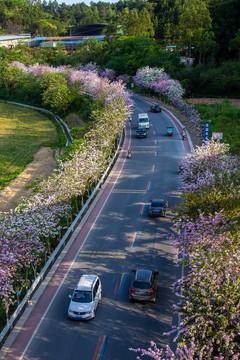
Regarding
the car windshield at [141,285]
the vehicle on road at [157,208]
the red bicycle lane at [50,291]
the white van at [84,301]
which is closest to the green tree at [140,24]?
the red bicycle lane at [50,291]

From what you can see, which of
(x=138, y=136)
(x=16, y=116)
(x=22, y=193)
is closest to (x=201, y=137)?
(x=138, y=136)

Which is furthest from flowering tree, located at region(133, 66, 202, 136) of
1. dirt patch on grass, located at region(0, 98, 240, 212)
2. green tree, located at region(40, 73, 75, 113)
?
green tree, located at region(40, 73, 75, 113)

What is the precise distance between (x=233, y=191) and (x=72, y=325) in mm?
12867

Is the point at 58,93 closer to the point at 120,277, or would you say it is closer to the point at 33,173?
the point at 33,173

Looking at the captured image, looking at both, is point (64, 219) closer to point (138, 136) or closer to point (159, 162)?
point (159, 162)

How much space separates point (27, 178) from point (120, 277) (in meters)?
29.7

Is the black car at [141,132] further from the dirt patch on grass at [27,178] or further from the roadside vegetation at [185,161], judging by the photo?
the dirt patch on grass at [27,178]

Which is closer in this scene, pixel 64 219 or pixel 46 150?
pixel 64 219

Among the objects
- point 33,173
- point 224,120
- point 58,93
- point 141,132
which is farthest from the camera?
point 58,93

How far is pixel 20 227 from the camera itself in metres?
26.1

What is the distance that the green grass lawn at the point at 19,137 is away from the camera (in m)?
57.3

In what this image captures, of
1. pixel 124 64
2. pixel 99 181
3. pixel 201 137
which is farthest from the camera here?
pixel 124 64

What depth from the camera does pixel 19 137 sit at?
73.4m

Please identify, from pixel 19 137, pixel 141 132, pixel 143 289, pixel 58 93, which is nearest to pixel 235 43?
pixel 58 93
